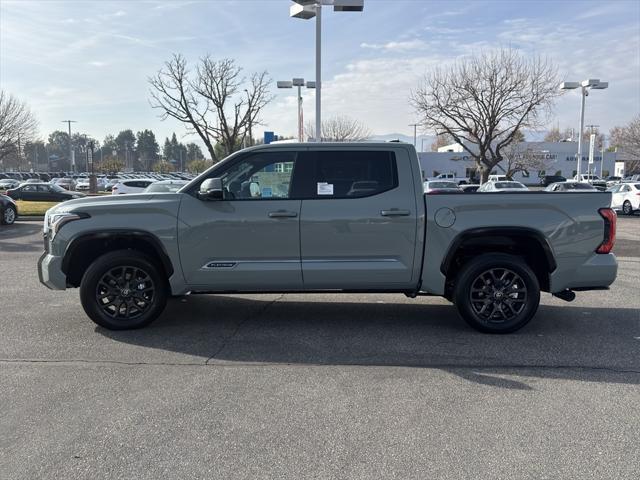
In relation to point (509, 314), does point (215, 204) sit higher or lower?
higher

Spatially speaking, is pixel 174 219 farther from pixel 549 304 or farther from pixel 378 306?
pixel 549 304

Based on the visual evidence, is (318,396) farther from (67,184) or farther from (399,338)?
(67,184)

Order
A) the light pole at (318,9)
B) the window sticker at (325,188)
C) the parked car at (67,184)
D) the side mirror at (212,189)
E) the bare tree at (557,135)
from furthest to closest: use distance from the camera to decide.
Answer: the bare tree at (557,135) → the parked car at (67,184) → the light pole at (318,9) → the window sticker at (325,188) → the side mirror at (212,189)

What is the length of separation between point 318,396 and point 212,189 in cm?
235

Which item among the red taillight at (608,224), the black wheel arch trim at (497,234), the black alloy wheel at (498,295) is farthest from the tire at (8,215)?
the red taillight at (608,224)

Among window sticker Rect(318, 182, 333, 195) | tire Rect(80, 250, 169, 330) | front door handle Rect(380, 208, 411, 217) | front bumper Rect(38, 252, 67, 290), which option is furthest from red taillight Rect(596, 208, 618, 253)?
front bumper Rect(38, 252, 67, 290)

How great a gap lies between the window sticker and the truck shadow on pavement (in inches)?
59.8

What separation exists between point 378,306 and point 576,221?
8.50 ft

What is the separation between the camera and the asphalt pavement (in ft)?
10.1

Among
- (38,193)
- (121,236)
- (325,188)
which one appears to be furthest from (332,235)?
(38,193)

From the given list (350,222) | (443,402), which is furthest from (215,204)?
(443,402)

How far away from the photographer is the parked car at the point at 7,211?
17.4 metres

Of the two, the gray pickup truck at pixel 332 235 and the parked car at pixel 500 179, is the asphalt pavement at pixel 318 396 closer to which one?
the gray pickup truck at pixel 332 235

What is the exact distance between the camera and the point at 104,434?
3.42m
